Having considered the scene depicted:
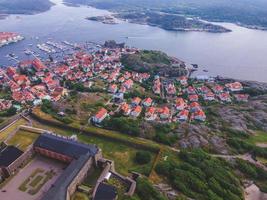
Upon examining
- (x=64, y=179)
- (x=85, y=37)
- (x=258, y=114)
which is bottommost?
(x=85, y=37)

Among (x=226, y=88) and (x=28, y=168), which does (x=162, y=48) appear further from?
(x=28, y=168)

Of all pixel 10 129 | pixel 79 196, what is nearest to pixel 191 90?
pixel 10 129

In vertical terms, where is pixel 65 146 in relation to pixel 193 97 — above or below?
above

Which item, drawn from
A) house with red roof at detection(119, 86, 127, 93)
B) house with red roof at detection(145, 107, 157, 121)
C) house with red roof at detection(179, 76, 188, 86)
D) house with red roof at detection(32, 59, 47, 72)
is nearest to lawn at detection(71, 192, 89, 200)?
house with red roof at detection(145, 107, 157, 121)

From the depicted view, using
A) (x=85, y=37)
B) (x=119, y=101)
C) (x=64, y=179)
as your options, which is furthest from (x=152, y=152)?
(x=85, y=37)

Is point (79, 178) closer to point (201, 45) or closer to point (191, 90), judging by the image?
point (191, 90)
